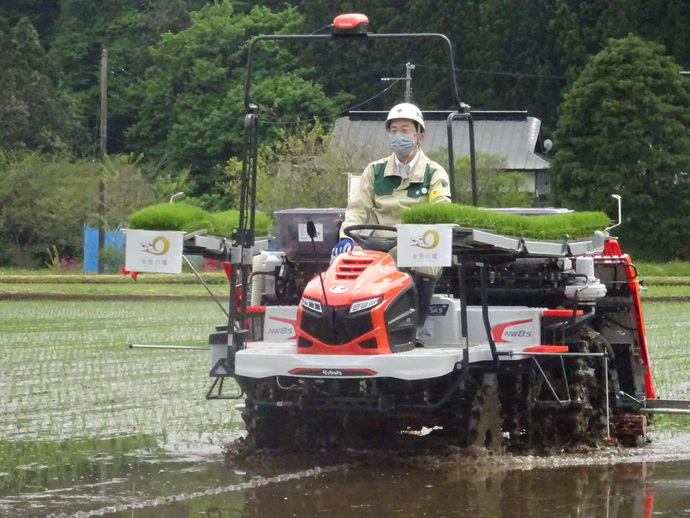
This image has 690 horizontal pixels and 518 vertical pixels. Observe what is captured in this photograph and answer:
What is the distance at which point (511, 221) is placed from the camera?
9.44 meters

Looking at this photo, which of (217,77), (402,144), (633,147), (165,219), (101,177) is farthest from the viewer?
(217,77)

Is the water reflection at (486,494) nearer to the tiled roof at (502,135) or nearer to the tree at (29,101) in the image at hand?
the tiled roof at (502,135)

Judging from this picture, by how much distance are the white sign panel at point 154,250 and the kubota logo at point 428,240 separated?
1.73 metres

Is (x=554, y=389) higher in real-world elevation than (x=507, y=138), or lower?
lower

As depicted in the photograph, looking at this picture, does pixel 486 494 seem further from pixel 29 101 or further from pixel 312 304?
pixel 29 101

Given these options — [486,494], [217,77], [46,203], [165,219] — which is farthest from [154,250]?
[217,77]

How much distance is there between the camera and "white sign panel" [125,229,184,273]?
975 cm

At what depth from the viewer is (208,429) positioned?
11.9 metres

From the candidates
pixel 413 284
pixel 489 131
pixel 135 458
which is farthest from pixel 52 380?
pixel 489 131

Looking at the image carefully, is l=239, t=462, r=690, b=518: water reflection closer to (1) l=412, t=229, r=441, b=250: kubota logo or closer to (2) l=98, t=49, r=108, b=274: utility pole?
(1) l=412, t=229, r=441, b=250: kubota logo

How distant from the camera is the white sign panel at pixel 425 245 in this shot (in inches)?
347

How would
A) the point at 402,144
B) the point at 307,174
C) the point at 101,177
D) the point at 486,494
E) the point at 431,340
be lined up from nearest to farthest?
1. the point at 486,494
2. the point at 431,340
3. the point at 402,144
4. the point at 307,174
5. the point at 101,177

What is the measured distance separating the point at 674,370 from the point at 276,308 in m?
7.34

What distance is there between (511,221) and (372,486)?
1877 mm
